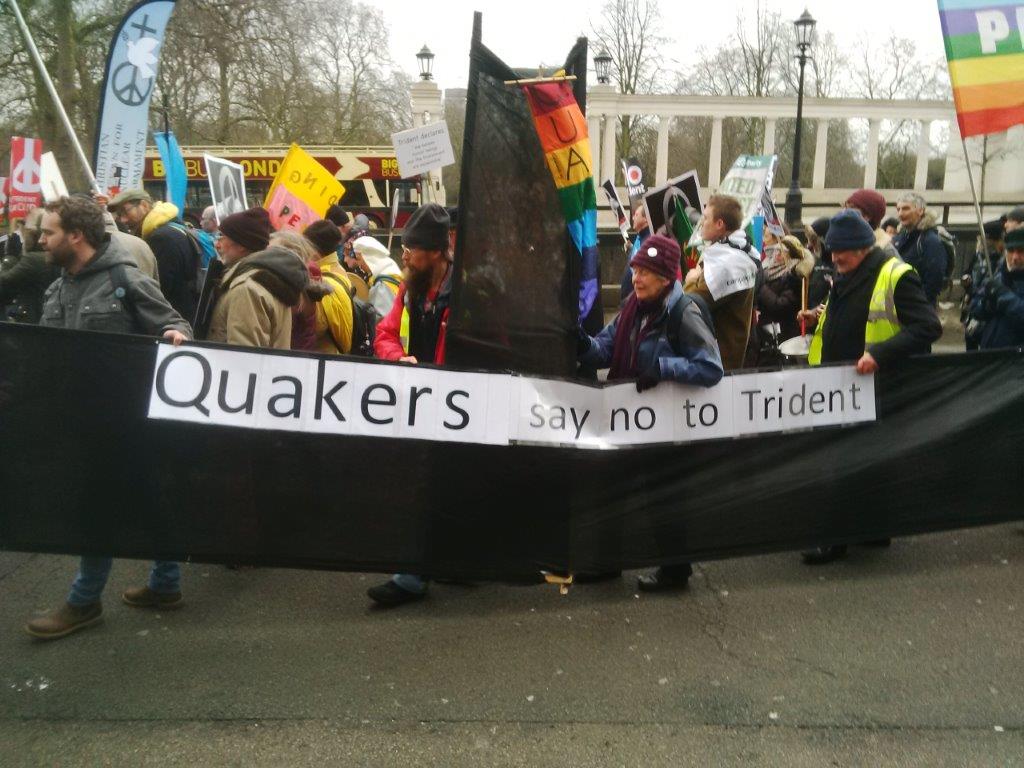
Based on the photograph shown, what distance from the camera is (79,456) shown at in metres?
3.69

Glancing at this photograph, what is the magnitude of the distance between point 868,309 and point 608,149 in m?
30.2

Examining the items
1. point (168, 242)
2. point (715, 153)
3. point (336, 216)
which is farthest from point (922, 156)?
point (168, 242)

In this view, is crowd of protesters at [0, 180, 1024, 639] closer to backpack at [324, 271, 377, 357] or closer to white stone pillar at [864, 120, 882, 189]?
backpack at [324, 271, 377, 357]

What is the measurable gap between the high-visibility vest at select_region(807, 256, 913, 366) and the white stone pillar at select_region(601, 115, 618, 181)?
29.2m

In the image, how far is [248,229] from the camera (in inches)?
183

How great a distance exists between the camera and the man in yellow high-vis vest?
4.50 meters

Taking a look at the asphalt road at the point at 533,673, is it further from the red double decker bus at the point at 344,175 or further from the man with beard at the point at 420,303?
the red double decker bus at the point at 344,175

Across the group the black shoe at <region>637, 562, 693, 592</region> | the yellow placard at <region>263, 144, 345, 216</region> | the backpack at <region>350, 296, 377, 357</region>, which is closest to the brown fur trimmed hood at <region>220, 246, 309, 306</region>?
the backpack at <region>350, 296, 377, 357</region>

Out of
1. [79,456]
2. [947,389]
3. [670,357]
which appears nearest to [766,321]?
[947,389]

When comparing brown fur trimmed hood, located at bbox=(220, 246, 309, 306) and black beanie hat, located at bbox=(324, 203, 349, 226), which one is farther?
black beanie hat, located at bbox=(324, 203, 349, 226)

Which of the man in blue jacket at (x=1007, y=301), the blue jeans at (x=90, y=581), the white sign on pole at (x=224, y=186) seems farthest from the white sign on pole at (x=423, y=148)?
the blue jeans at (x=90, y=581)

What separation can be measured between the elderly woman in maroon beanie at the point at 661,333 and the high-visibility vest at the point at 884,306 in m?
0.87

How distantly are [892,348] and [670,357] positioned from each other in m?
1.19

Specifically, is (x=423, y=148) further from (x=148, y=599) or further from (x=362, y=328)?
(x=148, y=599)
